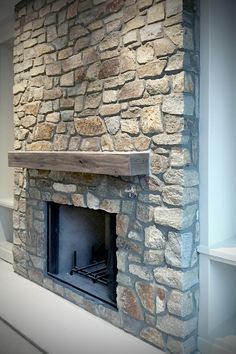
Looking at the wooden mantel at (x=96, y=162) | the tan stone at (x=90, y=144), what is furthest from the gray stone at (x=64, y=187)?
the tan stone at (x=90, y=144)

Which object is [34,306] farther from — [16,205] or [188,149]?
[188,149]

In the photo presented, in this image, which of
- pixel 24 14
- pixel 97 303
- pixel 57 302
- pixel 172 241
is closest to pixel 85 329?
pixel 97 303

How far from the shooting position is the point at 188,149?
80.5 inches

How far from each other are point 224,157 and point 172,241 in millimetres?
684

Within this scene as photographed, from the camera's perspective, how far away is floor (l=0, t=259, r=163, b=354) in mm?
2184

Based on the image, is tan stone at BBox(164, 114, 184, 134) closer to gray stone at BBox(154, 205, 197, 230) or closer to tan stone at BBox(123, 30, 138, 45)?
gray stone at BBox(154, 205, 197, 230)

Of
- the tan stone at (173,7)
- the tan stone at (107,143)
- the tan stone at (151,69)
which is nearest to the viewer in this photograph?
the tan stone at (173,7)

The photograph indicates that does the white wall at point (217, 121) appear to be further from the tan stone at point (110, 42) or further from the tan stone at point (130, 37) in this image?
the tan stone at point (110, 42)

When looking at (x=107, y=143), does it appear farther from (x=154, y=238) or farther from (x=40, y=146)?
(x=40, y=146)

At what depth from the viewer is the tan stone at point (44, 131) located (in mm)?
2932

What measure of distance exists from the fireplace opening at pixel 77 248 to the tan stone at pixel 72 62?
1234mm

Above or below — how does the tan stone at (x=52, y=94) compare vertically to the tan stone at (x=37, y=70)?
below

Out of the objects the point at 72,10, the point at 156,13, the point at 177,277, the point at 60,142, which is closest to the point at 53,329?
the point at 177,277

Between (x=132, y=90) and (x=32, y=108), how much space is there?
1.29 meters
